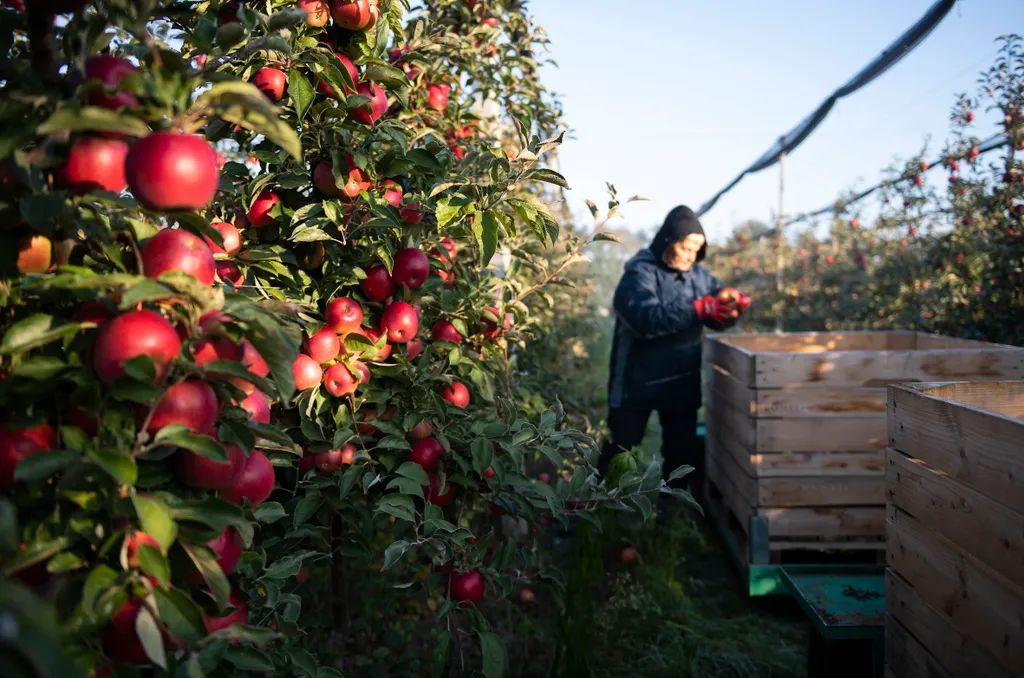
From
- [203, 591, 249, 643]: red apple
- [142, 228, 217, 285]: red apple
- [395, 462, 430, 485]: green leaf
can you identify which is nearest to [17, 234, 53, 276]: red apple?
[142, 228, 217, 285]: red apple

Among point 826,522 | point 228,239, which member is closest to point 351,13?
point 228,239

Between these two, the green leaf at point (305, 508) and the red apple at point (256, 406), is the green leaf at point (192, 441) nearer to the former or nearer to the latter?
the red apple at point (256, 406)

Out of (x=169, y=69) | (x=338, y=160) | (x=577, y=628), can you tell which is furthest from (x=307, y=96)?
(x=577, y=628)

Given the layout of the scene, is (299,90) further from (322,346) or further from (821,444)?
(821,444)

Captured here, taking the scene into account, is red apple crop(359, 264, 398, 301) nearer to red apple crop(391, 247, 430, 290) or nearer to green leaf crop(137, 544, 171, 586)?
red apple crop(391, 247, 430, 290)

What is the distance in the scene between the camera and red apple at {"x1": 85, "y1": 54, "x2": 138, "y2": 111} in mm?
729

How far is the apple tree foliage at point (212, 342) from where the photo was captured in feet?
2.29

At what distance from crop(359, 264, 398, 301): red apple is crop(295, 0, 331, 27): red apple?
1.63 ft

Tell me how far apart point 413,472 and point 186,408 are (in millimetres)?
739

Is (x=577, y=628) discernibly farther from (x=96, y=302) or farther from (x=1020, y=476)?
(x=96, y=302)

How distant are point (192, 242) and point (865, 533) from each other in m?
2.68

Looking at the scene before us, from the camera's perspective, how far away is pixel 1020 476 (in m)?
1.30

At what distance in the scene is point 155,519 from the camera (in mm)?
676

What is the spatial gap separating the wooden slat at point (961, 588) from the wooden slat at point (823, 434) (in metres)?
0.86
